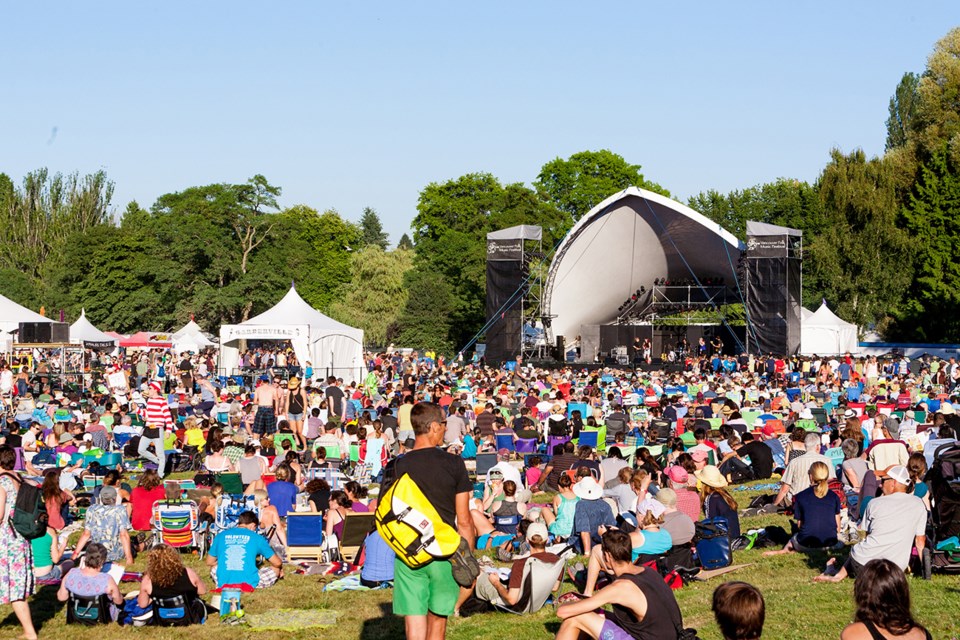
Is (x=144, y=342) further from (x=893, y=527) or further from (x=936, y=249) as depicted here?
(x=893, y=527)

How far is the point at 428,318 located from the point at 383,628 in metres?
39.8

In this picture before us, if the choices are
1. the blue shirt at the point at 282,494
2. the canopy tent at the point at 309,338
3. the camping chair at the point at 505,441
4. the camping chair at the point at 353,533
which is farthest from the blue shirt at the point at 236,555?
the canopy tent at the point at 309,338

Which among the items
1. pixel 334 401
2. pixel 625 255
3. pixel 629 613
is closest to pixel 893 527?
pixel 629 613

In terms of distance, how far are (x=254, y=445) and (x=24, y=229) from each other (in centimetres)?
6072

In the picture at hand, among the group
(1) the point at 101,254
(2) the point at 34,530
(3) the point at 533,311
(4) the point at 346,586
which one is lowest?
(4) the point at 346,586

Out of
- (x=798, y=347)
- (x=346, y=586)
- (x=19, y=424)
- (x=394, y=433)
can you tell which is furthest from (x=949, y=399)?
(x=798, y=347)

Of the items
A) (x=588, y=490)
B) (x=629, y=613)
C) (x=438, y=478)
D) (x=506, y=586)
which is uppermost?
(x=438, y=478)

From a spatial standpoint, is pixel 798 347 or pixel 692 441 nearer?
pixel 692 441

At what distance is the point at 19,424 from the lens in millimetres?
17547

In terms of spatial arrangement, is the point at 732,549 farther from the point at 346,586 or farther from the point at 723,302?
the point at 723,302

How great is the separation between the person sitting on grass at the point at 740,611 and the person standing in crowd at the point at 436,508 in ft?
4.41

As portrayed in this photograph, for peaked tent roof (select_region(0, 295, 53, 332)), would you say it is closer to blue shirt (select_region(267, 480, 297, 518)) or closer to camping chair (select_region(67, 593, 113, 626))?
blue shirt (select_region(267, 480, 297, 518))

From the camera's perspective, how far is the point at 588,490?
9.58 metres

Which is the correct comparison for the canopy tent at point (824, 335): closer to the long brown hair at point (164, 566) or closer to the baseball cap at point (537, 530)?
the baseball cap at point (537, 530)
